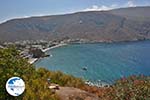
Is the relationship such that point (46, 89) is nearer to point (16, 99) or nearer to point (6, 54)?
point (6, 54)

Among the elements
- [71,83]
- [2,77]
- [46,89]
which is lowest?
[71,83]

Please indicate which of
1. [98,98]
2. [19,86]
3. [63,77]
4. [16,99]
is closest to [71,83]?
[63,77]

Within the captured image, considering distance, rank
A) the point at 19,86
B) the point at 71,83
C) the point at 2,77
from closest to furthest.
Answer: the point at 19,86, the point at 2,77, the point at 71,83

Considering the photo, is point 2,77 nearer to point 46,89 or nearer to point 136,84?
point 46,89

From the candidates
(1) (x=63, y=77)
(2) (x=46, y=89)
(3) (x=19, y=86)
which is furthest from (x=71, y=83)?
(3) (x=19, y=86)

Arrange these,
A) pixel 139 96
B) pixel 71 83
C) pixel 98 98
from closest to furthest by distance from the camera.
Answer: pixel 139 96
pixel 98 98
pixel 71 83

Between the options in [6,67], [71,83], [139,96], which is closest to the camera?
[139,96]

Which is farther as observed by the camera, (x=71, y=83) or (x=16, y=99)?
(x=71, y=83)

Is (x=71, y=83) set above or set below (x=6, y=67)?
below

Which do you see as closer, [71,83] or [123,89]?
[123,89]
